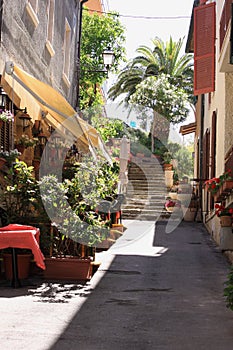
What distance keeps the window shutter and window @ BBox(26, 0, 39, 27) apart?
18.3ft

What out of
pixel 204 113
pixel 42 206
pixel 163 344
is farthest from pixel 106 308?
pixel 204 113

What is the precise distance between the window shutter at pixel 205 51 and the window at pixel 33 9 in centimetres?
558

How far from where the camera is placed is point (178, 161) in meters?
33.7

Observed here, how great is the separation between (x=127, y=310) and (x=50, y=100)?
5.23 m

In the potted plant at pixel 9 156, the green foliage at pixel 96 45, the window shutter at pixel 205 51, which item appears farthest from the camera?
the green foliage at pixel 96 45

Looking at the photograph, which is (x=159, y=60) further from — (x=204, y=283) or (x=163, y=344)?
(x=163, y=344)

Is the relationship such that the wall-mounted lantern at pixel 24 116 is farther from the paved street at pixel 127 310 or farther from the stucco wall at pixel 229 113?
the stucco wall at pixel 229 113

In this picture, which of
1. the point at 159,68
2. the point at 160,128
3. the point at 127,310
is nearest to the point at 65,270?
the point at 127,310

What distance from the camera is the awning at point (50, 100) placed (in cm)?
1031

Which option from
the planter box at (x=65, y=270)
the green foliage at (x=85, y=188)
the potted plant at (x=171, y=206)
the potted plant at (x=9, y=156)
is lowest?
the planter box at (x=65, y=270)

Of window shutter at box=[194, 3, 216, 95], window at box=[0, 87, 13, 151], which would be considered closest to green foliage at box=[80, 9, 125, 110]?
window shutter at box=[194, 3, 216, 95]

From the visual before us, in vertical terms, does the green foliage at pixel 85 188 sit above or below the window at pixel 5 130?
below

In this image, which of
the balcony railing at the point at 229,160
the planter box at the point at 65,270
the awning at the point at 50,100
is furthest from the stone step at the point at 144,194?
the planter box at the point at 65,270

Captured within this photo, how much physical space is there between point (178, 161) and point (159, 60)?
218 inches
